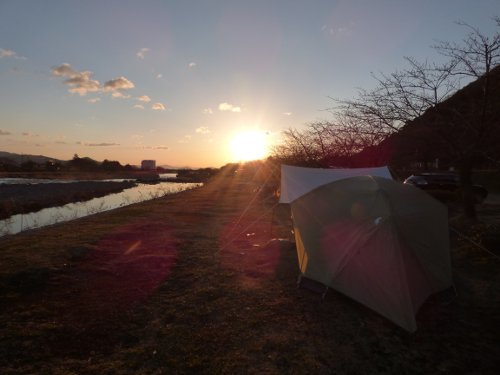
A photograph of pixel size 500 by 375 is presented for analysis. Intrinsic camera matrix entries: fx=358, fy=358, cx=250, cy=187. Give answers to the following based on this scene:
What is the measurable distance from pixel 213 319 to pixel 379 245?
2.94 m

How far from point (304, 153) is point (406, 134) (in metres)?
12.8

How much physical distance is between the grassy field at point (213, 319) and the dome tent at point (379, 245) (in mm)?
354

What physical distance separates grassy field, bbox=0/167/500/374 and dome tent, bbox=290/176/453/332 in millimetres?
354

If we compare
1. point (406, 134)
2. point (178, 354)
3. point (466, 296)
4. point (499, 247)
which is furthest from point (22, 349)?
point (406, 134)

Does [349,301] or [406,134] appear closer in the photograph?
[349,301]

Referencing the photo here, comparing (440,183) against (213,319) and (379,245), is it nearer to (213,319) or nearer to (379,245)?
(379,245)

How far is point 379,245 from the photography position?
Result: 19.3 ft

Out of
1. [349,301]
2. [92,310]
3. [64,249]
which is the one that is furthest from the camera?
[64,249]

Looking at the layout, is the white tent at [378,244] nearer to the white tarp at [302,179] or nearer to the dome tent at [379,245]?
the dome tent at [379,245]

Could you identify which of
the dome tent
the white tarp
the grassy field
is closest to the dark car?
the white tarp

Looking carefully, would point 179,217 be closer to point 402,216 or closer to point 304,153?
point 304,153

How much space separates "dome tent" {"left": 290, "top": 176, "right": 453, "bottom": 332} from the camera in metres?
5.67

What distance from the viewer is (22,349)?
15.3ft

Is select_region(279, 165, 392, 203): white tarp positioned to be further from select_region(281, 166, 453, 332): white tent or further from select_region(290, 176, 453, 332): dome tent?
select_region(290, 176, 453, 332): dome tent
